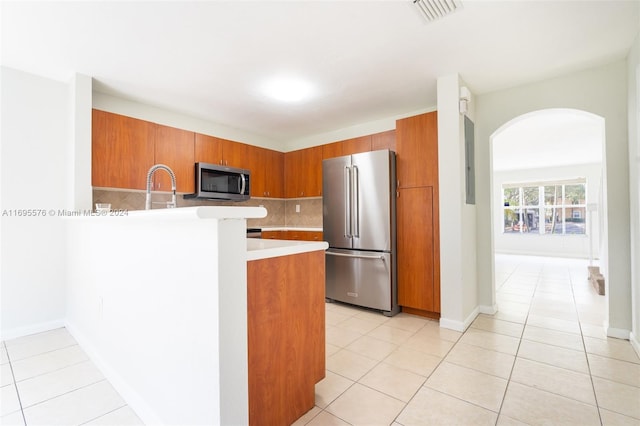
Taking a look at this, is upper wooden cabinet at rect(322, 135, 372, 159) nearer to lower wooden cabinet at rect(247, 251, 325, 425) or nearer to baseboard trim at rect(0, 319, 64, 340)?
lower wooden cabinet at rect(247, 251, 325, 425)

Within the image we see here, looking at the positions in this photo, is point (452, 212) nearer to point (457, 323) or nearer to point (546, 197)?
point (457, 323)

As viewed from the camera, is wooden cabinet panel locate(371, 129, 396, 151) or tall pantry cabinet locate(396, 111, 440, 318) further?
wooden cabinet panel locate(371, 129, 396, 151)

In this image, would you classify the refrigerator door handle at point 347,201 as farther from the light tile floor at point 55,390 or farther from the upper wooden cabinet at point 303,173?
the light tile floor at point 55,390

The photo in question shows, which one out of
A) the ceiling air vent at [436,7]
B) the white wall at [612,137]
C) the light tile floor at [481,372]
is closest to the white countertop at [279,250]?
the light tile floor at [481,372]

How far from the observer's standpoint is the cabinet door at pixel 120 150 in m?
2.95

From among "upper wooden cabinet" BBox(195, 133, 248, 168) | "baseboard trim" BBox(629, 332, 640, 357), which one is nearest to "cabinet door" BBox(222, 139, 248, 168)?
"upper wooden cabinet" BBox(195, 133, 248, 168)

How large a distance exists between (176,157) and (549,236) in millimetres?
8992

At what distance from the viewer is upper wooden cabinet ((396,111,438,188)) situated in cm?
309

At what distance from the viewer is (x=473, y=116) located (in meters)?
3.17

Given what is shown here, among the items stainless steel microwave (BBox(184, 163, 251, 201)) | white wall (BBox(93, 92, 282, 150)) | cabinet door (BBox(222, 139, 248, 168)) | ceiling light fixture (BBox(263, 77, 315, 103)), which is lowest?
stainless steel microwave (BBox(184, 163, 251, 201))

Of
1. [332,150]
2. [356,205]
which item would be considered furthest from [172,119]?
[356,205]

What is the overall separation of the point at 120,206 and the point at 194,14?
246 cm

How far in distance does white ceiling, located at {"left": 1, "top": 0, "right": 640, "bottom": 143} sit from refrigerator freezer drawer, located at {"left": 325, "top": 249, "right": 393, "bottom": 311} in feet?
5.94

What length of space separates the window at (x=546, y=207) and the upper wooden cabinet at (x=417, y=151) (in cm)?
673
